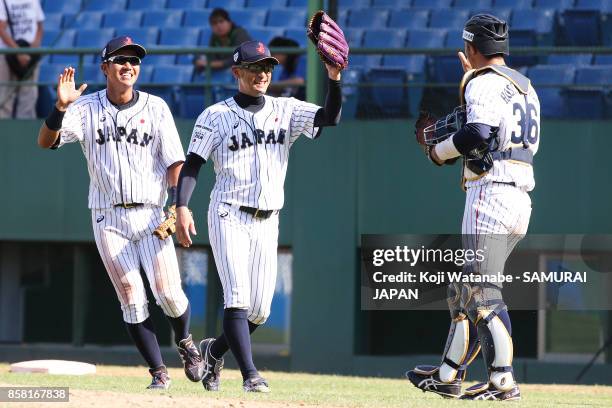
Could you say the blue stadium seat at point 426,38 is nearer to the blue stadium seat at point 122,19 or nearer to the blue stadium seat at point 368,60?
the blue stadium seat at point 368,60

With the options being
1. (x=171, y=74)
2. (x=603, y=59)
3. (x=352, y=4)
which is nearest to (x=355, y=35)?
(x=352, y=4)

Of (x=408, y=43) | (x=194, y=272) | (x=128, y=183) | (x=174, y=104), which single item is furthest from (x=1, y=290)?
(x=128, y=183)

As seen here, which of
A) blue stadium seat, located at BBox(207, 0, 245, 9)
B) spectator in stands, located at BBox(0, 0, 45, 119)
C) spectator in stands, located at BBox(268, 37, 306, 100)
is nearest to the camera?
spectator in stands, located at BBox(268, 37, 306, 100)

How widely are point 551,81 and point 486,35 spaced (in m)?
5.52

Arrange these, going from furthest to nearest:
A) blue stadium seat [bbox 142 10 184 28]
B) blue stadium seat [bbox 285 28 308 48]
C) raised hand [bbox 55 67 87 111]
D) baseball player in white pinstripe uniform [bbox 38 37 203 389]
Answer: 1. blue stadium seat [bbox 142 10 184 28]
2. blue stadium seat [bbox 285 28 308 48]
3. baseball player in white pinstripe uniform [bbox 38 37 203 389]
4. raised hand [bbox 55 67 87 111]

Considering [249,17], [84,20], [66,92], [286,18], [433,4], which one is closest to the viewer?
[66,92]

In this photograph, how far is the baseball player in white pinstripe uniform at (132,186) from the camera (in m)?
7.53

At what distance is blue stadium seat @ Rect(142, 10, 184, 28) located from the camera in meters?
16.2

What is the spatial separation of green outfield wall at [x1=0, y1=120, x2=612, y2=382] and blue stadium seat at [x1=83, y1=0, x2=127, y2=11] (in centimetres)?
390

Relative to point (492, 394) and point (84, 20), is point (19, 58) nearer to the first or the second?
point (84, 20)

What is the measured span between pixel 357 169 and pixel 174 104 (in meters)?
1.92

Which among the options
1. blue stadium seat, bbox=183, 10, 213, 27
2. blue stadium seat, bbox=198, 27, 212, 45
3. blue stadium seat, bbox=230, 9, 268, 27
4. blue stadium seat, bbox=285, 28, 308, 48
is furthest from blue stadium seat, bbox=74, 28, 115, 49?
blue stadium seat, bbox=285, 28, 308, 48

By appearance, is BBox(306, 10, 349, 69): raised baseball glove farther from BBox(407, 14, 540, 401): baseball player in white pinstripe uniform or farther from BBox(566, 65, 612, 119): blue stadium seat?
BBox(566, 65, 612, 119): blue stadium seat

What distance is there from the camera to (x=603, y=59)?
12.3 m
